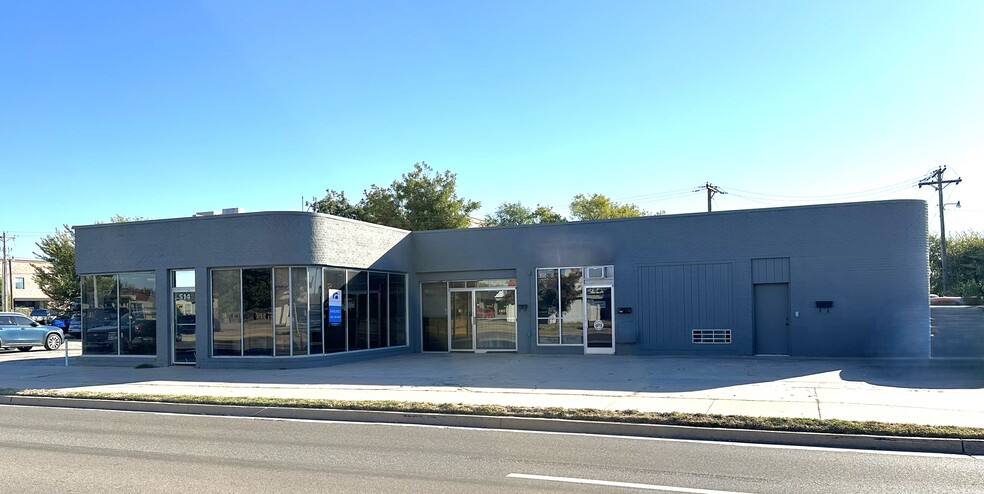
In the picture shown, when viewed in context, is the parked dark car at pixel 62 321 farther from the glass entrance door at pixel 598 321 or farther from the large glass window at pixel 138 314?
the glass entrance door at pixel 598 321

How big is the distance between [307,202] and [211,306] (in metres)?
26.6

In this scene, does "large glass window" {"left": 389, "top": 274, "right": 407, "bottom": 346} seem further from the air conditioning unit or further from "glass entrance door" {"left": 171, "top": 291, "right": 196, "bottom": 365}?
the air conditioning unit

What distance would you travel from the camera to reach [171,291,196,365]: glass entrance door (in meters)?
19.6

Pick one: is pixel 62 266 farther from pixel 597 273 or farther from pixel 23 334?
pixel 597 273

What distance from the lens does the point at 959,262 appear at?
52719 millimetres

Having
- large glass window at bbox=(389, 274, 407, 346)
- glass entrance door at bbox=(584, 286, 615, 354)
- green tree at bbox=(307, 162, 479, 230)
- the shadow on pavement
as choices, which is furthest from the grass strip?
green tree at bbox=(307, 162, 479, 230)

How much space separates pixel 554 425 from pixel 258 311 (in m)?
11.0

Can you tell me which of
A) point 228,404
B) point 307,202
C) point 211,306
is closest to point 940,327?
point 228,404

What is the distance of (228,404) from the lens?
12.6 m

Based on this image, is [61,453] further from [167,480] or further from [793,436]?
[793,436]

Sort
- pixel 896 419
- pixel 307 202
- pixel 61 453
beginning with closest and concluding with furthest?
pixel 61 453
pixel 896 419
pixel 307 202

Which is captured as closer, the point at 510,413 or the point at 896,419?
the point at 896,419

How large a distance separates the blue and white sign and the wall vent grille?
9.78 metres

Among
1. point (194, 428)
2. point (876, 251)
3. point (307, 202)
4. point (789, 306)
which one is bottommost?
point (194, 428)
